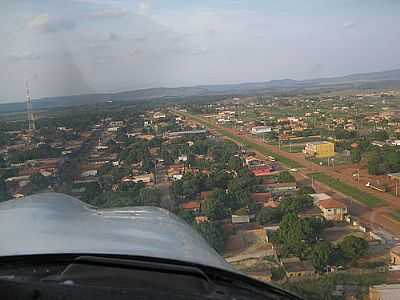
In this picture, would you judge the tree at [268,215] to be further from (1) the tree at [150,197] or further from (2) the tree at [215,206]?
(1) the tree at [150,197]

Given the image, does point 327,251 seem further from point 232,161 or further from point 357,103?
point 357,103

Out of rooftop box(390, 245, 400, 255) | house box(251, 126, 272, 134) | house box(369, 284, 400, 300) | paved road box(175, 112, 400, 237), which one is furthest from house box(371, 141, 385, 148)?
house box(369, 284, 400, 300)

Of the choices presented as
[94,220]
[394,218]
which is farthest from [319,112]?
[94,220]

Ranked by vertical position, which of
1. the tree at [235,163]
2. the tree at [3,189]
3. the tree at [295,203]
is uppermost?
the tree at [3,189]

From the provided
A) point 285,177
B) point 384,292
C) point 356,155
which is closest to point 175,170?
point 285,177

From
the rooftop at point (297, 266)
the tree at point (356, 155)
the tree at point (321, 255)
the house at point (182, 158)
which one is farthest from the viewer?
the house at point (182, 158)

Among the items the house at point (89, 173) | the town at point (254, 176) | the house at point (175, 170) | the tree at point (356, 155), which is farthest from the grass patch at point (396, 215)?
the house at point (89, 173)
